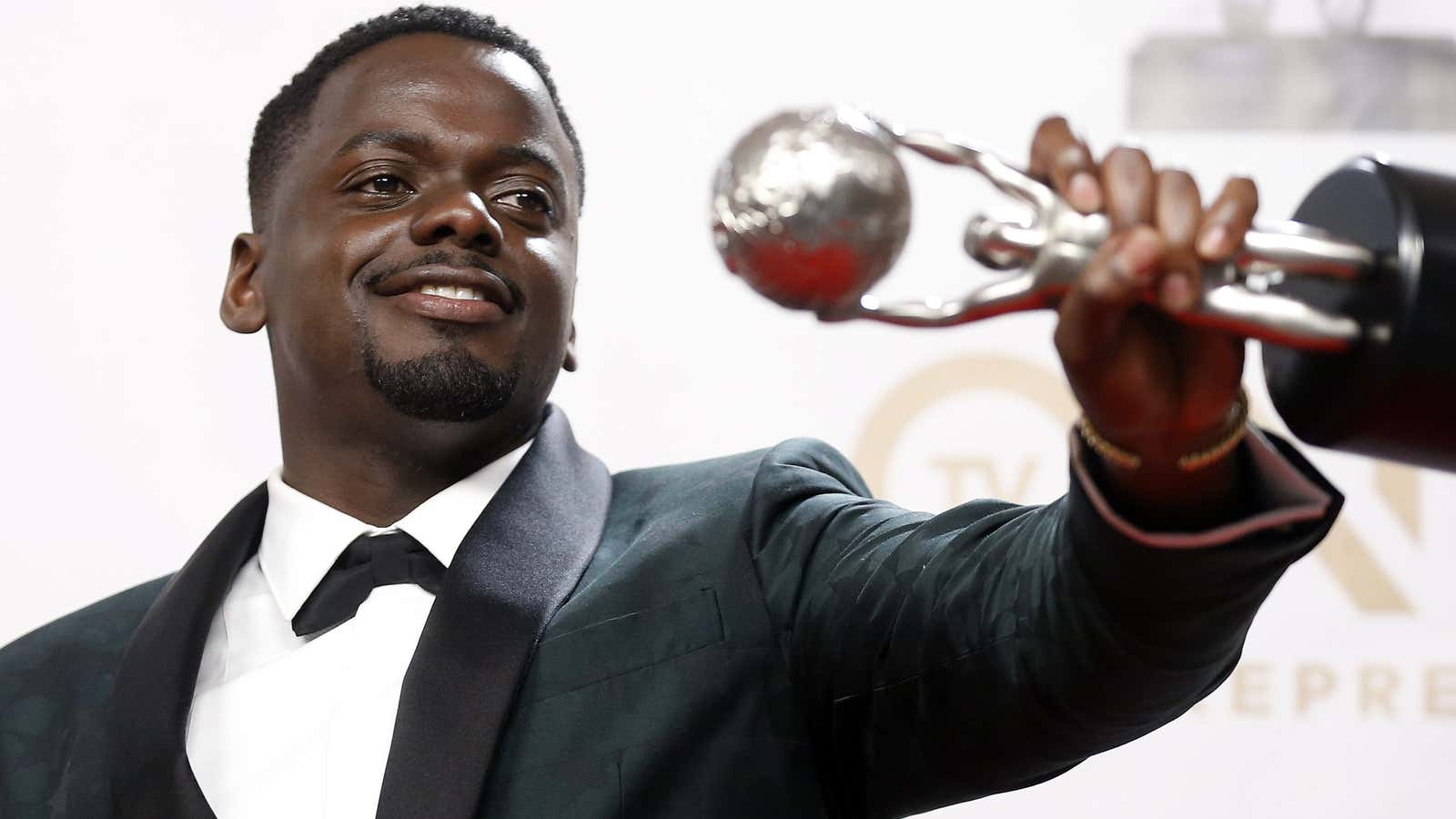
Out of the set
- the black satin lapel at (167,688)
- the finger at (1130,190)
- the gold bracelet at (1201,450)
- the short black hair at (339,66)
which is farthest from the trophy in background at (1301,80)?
the finger at (1130,190)

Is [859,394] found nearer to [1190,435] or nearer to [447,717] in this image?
[447,717]

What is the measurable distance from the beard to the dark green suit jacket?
0.07 metres

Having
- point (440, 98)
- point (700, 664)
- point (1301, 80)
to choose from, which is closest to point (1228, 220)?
point (700, 664)

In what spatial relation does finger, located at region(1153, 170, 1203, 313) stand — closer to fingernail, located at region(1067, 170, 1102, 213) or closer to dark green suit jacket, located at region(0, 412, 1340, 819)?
fingernail, located at region(1067, 170, 1102, 213)

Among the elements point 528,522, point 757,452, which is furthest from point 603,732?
point 757,452

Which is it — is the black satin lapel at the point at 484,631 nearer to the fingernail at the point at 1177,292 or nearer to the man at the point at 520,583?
the man at the point at 520,583

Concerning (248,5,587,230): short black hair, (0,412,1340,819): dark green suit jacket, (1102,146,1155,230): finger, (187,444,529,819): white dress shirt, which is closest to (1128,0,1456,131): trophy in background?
(248,5,587,230): short black hair

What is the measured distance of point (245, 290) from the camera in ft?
5.47

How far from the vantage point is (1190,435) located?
797 millimetres

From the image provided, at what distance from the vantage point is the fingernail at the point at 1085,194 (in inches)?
27.7

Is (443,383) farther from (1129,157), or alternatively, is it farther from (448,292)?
(1129,157)

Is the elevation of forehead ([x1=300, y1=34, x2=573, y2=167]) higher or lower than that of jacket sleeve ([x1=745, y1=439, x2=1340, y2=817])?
higher

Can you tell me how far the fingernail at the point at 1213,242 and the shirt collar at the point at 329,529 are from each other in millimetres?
837

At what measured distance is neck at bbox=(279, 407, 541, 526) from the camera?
1484 mm
